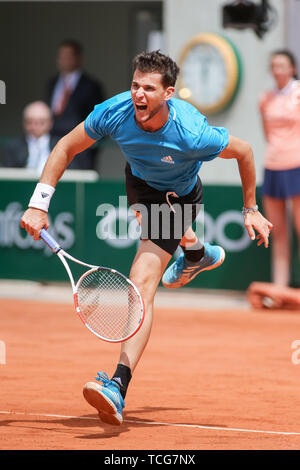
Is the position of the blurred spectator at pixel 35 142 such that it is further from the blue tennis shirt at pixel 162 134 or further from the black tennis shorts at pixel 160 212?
the blue tennis shirt at pixel 162 134

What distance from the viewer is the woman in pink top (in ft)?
34.2

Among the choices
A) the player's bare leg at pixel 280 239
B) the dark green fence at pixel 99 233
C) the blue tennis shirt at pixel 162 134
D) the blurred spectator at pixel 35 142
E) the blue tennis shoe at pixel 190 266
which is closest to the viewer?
the blue tennis shirt at pixel 162 134

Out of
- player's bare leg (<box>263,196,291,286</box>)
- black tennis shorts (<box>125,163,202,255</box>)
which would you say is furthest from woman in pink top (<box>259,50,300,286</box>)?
black tennis shorts (<box>125,163,202,255</box>)

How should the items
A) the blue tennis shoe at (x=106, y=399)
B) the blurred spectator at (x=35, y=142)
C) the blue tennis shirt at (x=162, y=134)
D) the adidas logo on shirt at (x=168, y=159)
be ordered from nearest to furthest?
the blue tennis shoe at (x=106, y=399)
the blue tennis shirt at (x=162, y=134)
the adidas logo on shirt at (x=168, y=159)
the blurred spectator at (x=35, y=142)

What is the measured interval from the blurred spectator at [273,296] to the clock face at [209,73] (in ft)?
9.33

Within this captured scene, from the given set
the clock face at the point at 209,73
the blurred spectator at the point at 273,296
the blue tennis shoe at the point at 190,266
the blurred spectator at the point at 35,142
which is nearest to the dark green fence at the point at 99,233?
the blurred spectator at the point at 35,142

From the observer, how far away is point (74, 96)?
1221cm

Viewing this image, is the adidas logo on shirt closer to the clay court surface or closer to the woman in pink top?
the clay court surface

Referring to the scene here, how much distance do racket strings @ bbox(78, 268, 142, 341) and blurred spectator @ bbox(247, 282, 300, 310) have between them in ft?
15.7

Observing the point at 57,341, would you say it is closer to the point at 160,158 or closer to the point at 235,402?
the point at 235,402

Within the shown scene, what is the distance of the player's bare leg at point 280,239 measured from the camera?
10.6 metres

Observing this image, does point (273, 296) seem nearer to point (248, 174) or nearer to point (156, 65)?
point (248, 174)

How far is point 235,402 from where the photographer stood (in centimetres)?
657

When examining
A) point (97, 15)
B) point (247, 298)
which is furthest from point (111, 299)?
point (97, 15)
